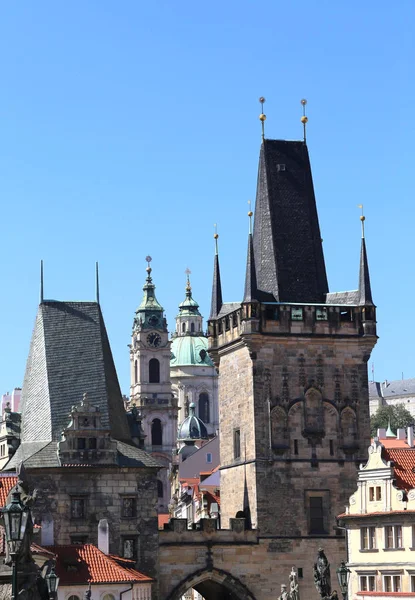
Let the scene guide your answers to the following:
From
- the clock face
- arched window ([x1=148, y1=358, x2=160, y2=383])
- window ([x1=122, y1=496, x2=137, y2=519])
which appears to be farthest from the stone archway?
the clock face

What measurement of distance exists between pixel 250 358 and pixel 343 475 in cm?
573

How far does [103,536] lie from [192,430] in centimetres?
9987

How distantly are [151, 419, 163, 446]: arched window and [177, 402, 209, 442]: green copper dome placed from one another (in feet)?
8.12

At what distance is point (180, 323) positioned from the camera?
585 ft

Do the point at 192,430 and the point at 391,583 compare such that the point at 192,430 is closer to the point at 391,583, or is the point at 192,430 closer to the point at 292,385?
the point at 292,385

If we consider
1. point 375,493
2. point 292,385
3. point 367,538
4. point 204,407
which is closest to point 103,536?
point 367,538

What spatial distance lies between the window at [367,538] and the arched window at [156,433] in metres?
95.6

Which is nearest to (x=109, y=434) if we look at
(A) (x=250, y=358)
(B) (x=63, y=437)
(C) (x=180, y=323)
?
(B) (x=63, y=437)

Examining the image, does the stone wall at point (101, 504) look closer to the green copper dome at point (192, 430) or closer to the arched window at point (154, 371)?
the green copper dome at point (192, 430)

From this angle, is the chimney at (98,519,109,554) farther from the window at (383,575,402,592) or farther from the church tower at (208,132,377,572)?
the window at (383,575,402,592)

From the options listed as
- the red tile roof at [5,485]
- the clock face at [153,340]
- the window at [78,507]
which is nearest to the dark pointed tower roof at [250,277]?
the window at [78,507]

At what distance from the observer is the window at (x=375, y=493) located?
50781 mm

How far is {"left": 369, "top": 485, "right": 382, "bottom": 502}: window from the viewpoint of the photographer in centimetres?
5078

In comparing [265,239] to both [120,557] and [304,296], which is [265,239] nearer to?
[304,296]
